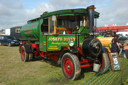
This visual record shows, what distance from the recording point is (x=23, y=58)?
25.3 feet

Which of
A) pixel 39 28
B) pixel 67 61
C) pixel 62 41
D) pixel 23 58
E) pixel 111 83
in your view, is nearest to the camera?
pixel 111 83

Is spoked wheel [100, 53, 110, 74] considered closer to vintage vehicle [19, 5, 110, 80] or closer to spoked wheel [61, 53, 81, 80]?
vintage vehicle [19, 5, 110, 80]

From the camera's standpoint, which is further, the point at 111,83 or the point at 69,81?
the point at 69,81

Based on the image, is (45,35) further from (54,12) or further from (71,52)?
(71,52)

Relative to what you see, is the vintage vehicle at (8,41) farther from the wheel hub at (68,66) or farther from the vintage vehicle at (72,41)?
the wheel hub at (68,66)

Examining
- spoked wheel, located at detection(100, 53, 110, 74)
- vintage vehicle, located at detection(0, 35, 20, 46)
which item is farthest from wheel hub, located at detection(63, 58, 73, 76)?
vintage vehicle, located at detection(0, 35, 20, 46)

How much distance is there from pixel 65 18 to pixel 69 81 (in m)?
2.67

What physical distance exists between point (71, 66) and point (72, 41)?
908 millimetres

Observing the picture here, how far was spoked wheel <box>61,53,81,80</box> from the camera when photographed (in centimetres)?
399

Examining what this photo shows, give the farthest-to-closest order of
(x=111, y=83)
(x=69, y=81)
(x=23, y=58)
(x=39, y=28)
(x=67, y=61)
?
1. (x=23, y=58)
2. (x=39, y=28)
3. (x=67, y=61)
4. (x=69, y=81)
5. (x=111, y=83)

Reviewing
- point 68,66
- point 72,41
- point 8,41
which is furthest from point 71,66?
point 8,41

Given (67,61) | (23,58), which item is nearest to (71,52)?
(67,61)

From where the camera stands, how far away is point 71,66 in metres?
4.21

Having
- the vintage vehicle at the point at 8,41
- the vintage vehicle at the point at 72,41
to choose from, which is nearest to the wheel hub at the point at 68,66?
the vintage vehicle at the point at 72,41
